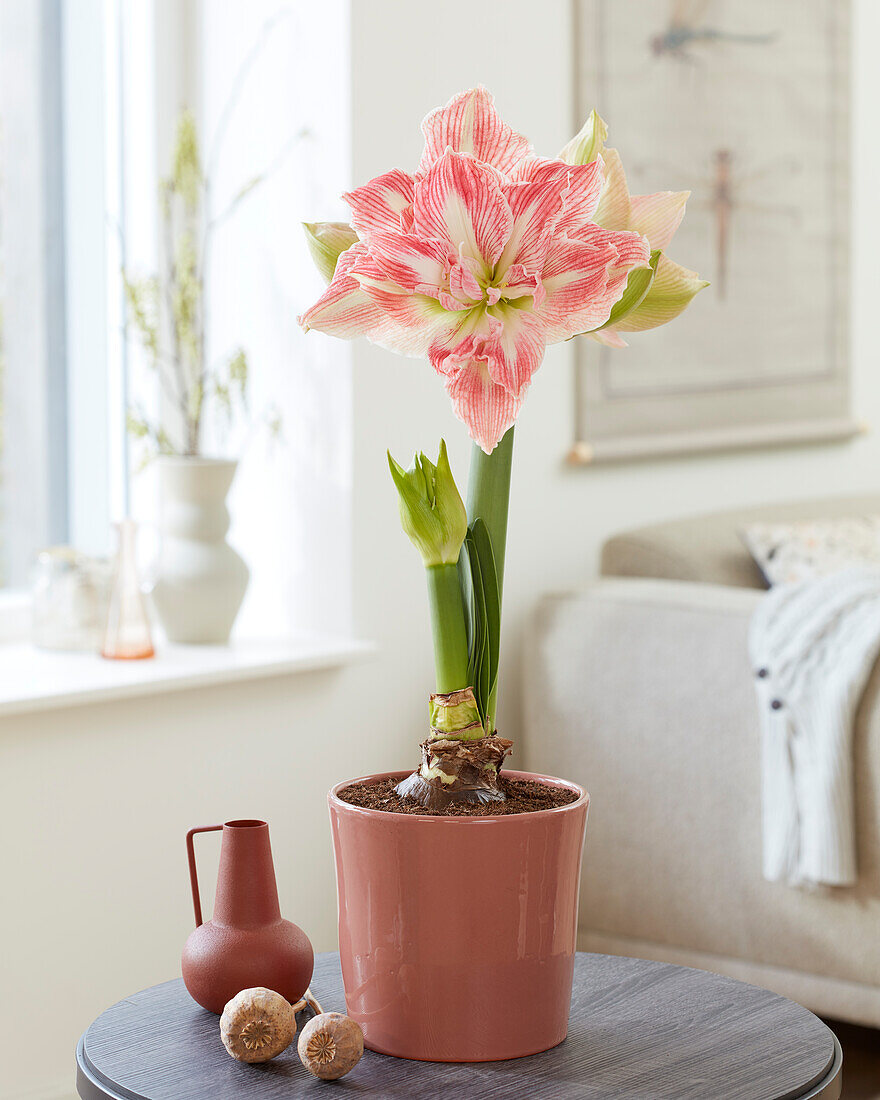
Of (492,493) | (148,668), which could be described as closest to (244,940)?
(492,493)

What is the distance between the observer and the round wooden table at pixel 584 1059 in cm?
91

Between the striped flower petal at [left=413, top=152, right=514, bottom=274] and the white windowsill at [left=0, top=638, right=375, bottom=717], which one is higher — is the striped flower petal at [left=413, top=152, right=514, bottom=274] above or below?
above

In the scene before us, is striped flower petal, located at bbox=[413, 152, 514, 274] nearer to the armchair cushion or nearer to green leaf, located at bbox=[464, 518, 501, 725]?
green leaf, located at bbox=[464, 518, 501, 725]

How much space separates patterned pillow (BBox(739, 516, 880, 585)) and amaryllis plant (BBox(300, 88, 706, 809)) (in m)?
1.56

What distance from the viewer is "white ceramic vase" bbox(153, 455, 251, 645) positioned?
6.93 feet

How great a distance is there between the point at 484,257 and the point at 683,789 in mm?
1387

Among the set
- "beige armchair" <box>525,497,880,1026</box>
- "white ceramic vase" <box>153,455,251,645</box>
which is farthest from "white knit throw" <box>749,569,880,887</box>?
"white ceramic vase" <box>153,455,251,645</box>

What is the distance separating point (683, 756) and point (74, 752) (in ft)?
2.81

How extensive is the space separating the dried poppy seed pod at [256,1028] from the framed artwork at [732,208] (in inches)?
64.4

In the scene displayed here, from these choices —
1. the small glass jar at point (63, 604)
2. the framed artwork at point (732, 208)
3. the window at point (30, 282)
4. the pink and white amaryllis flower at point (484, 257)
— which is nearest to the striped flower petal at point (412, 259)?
the pink and white amaryllis flower at point (484, 257)

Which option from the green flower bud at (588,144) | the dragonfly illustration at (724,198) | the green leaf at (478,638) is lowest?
the green leaf at (478,638)

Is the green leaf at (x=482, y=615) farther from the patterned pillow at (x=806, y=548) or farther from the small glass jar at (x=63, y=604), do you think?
the patterned pillow at (x=806, y=548)

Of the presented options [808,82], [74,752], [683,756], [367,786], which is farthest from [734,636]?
[808,82]

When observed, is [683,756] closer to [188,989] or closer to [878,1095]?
[878,1095]
